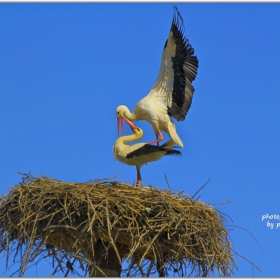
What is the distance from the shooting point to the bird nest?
9.01 meters

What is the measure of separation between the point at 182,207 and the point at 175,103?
3.39 metres

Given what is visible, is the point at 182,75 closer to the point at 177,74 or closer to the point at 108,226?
the point at 177,74

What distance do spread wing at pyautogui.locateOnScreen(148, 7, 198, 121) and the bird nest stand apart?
3160 millimetres

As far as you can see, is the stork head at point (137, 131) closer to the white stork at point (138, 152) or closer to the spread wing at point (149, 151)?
the white stork at point (138, 152)

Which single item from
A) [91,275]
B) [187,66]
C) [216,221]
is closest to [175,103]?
[187,66]

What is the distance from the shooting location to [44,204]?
9125 mm

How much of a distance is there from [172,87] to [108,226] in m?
4.34

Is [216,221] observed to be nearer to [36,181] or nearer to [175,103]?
[36,181]

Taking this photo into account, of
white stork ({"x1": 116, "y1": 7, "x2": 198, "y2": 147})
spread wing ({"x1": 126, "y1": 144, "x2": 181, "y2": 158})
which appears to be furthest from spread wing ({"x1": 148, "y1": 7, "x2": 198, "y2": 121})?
spread wing ({"x1": 126, "y1": 144, "x2": 181, "y2": 158})

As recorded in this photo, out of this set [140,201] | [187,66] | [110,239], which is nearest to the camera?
[110,239]

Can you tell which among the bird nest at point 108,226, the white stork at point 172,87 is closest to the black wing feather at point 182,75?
the white stork at point 172,87

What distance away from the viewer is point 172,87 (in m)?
12.7

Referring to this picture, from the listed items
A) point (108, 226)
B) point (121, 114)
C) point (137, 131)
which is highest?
point (121, 114)

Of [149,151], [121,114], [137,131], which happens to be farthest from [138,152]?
[121,114]
